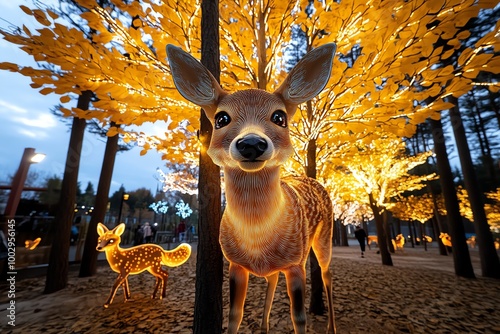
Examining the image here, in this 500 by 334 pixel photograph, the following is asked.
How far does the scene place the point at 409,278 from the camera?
7.36 metres

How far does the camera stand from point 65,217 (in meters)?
6.63

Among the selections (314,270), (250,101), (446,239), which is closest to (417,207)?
(446,239)

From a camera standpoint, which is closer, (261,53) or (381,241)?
(261,53)

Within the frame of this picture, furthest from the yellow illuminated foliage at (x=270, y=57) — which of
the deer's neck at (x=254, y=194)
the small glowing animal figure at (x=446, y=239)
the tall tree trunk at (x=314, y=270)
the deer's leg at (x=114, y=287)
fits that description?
the small glowing animal figure at (x=446, y=239)

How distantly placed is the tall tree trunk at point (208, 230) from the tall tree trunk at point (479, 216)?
28.2 feet

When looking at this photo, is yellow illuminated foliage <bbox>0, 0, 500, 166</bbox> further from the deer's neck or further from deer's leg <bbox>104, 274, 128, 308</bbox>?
deer's leg <bbox>104, 274, 128, 308</bbox>

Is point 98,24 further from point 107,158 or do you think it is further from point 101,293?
point 107,158

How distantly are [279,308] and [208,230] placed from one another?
3021 millimetres

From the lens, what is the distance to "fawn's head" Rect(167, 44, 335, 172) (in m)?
1.31

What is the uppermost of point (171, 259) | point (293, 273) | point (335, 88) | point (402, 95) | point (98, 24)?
point (98, 24)

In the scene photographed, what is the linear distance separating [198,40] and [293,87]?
2.29 meters

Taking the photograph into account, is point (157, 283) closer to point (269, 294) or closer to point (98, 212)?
point (269, 294)

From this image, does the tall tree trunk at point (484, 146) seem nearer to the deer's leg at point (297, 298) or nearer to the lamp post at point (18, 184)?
the deer's leg at point (297, 298)

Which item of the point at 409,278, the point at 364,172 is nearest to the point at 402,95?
the point at 409,278
